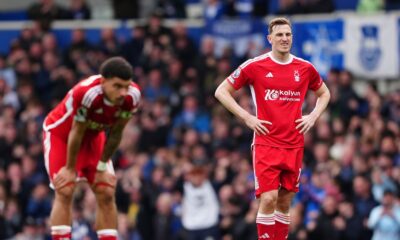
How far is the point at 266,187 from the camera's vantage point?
50.3 feet

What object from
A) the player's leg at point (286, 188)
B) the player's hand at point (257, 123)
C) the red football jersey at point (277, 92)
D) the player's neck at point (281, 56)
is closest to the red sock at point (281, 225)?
the player's leg at point (286, 188)

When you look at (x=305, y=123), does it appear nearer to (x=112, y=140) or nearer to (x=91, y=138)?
(x=112, y=140)

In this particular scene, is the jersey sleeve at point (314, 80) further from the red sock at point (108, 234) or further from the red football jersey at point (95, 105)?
the red sock at point (108, 234)

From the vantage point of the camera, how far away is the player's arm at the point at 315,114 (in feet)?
50.6

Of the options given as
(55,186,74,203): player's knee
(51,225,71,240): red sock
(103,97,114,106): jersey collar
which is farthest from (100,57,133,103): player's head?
(51,225,71,240): red sock

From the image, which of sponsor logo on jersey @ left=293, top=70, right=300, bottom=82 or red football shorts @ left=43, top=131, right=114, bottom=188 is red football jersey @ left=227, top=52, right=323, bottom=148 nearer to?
sponsor logo on jersey @ left=293, top=70, right=300, bottom=82

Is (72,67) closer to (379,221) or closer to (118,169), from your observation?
(118,169)

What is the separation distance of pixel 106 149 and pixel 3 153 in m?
9.41

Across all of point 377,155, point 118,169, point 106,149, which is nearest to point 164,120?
point 118,169

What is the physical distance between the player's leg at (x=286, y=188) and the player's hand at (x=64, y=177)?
7.75 feet

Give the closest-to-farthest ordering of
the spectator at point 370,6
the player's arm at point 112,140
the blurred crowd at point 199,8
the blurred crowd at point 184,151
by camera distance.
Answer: the player's arm at point 112,140
the blurred crowd at point 184,151
the spectator at point 370,6
the blurred crowd at point 199,8

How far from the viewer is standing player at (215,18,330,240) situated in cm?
1538

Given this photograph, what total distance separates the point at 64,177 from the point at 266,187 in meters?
2.32

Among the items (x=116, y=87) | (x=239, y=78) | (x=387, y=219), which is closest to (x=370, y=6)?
(x=387, y=219)
